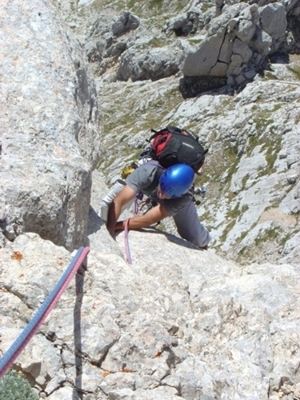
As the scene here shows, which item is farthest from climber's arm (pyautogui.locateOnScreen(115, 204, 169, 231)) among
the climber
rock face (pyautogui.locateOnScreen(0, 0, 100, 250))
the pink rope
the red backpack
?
rock face (pyautogui.locateOnScreen(0, 0, 100, 250))

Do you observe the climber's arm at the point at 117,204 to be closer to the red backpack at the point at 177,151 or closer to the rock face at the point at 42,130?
the red backpack at the point at 177,151

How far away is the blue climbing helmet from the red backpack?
358 millimetres

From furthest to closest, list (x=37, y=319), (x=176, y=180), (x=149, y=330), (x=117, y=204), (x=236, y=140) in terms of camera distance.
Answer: (x=236, y=140)
(x=117, y=204)
(x=176, y=180)
(x=149, y=330)
(x=37, y=319)

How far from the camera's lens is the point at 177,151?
9.58 meters

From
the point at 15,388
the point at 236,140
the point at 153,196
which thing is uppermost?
the point at 15,388

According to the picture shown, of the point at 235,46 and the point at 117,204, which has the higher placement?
the point at 117,204

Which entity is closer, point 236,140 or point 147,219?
point 147,219

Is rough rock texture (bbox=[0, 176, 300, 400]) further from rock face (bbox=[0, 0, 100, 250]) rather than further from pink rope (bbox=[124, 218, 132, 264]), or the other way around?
pink rope (bbox=[124, 218, 132, 264])

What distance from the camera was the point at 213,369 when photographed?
16.5ft

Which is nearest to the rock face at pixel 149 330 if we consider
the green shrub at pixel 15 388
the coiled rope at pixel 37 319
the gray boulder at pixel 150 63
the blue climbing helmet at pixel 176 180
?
the green shrub at pixel 15 388

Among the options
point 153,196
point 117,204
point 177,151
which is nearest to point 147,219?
point 153,196

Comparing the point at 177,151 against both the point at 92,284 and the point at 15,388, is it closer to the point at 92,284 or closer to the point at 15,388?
the point at 92,284

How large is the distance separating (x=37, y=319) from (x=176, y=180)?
5.32 meters

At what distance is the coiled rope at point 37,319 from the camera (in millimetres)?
3490
